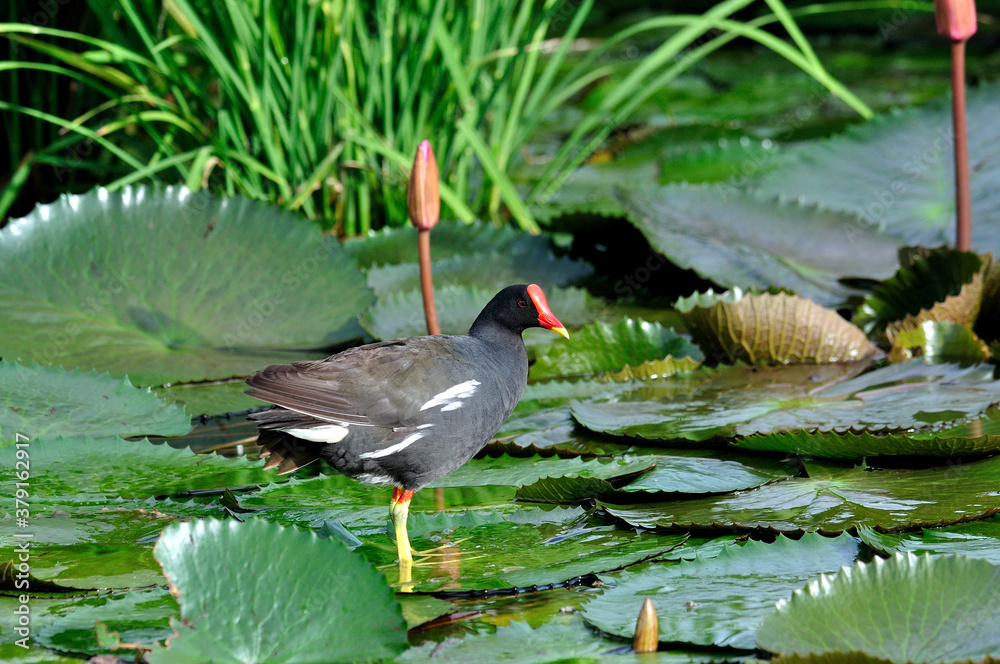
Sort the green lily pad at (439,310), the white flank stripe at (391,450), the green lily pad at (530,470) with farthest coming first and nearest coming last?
1. the green lily pad at (439,310)
2. the green lily pad at (530,470)
3. the white flank stripe at (391,450)

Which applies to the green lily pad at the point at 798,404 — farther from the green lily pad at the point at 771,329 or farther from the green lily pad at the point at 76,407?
the green lily pad at the point at 76,407

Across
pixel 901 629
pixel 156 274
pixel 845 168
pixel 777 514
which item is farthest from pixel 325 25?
pixel 901 629

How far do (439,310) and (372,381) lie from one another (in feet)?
3.03

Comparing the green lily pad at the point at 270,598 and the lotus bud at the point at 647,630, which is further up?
the green lily pad at the point at 270,598

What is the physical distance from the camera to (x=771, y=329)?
2.50 m

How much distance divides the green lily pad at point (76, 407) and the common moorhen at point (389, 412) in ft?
1.24

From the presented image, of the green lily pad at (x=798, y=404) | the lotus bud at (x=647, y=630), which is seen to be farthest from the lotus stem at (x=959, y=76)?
the lotus bud at (x=647, y=630)

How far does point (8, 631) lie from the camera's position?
1396 millimetres

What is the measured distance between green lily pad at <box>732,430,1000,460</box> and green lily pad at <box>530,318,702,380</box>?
0.62 meters

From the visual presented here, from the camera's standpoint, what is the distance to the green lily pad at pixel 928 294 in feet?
8.29

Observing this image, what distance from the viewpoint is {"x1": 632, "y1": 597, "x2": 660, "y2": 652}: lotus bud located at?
129 centimetres

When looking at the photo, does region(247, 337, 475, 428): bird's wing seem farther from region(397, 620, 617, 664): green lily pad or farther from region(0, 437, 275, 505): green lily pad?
region(397, 620, 617, 664): green lily pad

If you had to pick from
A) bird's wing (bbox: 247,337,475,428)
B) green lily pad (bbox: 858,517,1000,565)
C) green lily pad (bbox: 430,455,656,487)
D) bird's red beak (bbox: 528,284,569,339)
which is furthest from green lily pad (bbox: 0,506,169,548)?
green lily pad (bbox: 858,517,1000,565)

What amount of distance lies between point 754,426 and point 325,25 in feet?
6.18
